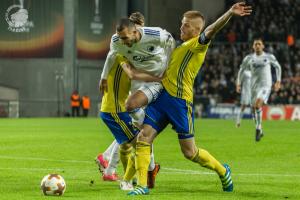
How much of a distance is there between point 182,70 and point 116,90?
1.29 m

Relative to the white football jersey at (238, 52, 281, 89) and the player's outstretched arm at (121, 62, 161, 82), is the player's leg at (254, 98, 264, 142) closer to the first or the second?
the white football jersey at (238, 52, 281, 89)

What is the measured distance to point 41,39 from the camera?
47.0 m

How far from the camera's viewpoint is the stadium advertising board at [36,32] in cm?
4684

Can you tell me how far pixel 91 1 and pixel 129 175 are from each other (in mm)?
38044

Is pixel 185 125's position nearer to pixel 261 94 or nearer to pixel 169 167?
pixel 169 167

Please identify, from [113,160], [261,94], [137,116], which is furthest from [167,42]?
[261,94]

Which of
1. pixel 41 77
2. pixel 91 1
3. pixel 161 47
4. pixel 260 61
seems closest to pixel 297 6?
pixel 91 1

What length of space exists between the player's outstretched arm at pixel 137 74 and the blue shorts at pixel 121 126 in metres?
1.04

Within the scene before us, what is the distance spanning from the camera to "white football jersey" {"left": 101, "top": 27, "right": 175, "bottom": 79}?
32.4 ft

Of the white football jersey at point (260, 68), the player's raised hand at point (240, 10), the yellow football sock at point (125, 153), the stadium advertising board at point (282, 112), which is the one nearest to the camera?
the player's raised hand at point (240, 10)

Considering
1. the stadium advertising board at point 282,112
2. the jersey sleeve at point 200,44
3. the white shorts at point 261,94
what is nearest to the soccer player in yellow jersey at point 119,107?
the jersey sleeve at point 200,44

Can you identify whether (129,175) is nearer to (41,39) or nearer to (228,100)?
(228,100)

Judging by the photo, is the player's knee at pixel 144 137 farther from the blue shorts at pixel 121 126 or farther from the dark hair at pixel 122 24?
the dark hair at pixel 122 24

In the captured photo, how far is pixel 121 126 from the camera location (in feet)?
35.5
